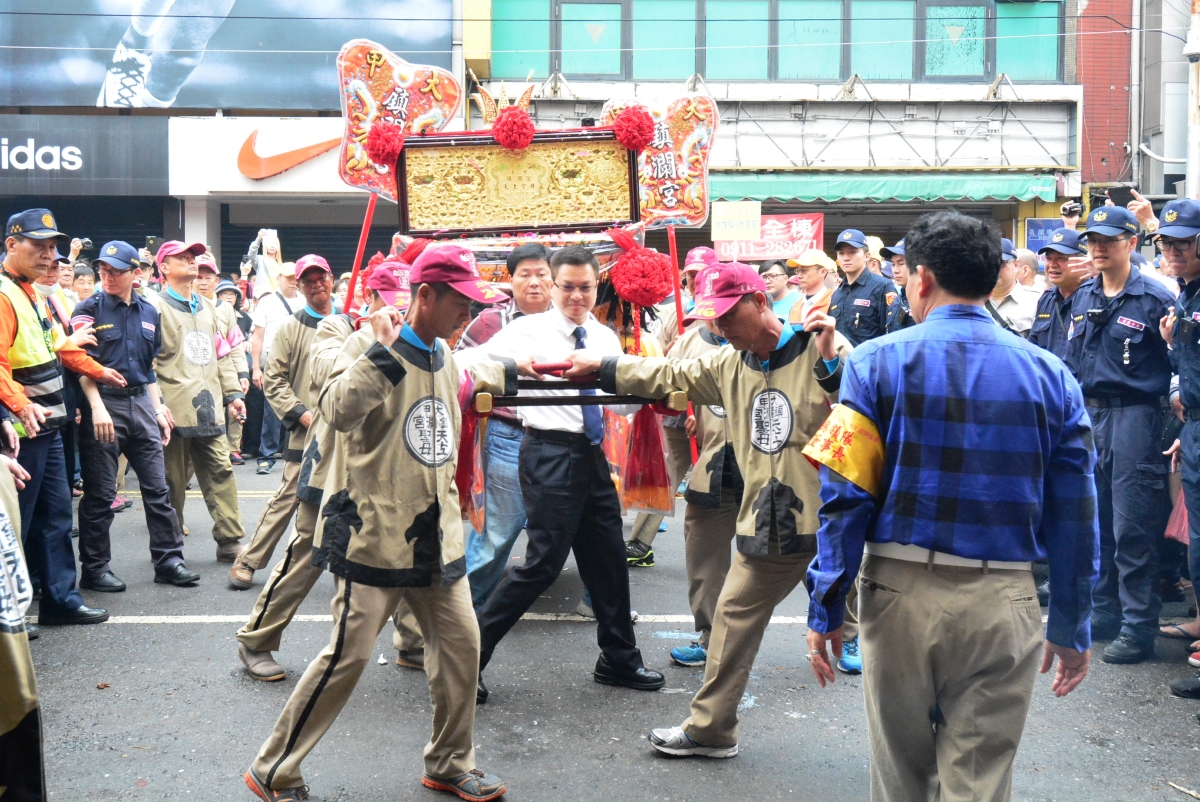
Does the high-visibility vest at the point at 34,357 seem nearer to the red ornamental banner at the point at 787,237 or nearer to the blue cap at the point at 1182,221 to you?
the blue cap at the point at 1182,221

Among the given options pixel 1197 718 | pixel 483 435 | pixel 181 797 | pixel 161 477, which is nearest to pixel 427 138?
pixel 483 435

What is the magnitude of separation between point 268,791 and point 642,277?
11.6ft

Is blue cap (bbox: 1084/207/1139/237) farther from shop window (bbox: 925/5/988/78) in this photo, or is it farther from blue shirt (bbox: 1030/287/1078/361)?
shop window (bbox: 925/5/988/78)

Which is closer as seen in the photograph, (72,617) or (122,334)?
(72,617)

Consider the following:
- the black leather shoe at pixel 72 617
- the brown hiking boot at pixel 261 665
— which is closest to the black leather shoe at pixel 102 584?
the black leather shoe at pixel 72 617

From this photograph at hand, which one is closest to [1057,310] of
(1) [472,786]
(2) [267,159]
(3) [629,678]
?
(3) [629,678]

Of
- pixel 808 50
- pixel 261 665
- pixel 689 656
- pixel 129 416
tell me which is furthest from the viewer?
pixel 808 50

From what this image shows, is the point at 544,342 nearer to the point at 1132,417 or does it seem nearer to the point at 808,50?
the point at 1132,417

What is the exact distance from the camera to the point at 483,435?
17.8ft

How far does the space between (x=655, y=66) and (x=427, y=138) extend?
1313 centimetres

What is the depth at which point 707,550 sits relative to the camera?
16.9ft

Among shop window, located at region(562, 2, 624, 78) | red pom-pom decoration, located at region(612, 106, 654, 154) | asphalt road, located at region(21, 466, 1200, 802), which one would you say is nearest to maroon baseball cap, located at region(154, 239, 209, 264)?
asphalt road, located at region(21, 466, 1200, 802)

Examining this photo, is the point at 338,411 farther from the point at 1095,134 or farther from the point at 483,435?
the point at 1095,134

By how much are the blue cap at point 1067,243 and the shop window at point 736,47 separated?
13.2m
